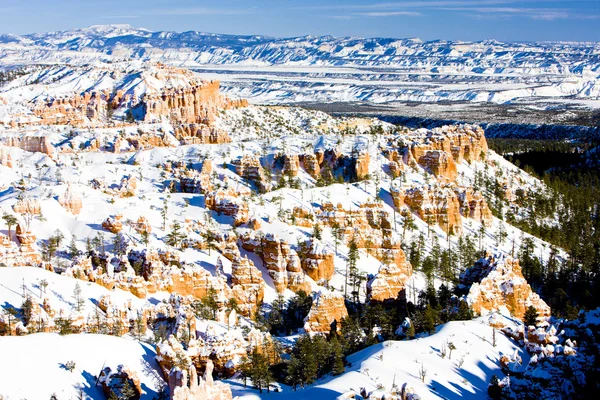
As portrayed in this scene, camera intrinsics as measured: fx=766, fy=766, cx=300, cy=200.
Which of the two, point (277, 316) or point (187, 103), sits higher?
point (187, 103)

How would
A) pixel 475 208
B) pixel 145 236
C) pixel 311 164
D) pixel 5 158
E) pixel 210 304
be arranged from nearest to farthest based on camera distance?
pixel 210 304 < pixel 145 236 < pixel 475 208 < pixel 5 158 < pixel 311 164

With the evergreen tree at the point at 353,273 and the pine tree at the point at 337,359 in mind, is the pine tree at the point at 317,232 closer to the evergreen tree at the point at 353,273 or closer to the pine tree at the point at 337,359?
the evergreen tree at the point at 353,273

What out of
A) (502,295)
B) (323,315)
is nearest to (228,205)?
(323,315)

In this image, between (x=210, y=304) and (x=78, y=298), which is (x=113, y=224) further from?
(x=78, y=298)

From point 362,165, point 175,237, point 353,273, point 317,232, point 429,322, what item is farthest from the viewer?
point 362,165

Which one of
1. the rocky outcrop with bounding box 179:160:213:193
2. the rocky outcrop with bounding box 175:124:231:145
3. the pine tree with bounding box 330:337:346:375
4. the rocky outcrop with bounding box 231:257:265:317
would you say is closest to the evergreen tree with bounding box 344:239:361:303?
the rocky outcrop with bounding box 231:257:265:317
